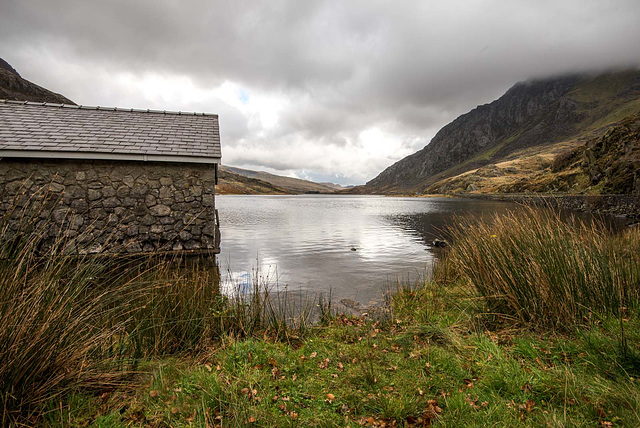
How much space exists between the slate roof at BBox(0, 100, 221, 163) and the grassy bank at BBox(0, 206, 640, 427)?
6.47m

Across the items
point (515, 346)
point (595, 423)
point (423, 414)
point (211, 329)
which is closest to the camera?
point (595, 423)

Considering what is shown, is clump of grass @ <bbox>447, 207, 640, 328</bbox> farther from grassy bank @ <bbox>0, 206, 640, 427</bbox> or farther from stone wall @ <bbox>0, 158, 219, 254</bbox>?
stone wall @ <bbox>0, 158, 219, 254</bbox>

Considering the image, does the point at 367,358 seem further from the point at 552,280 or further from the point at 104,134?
the point at 104,134

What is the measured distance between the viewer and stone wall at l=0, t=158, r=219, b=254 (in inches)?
347

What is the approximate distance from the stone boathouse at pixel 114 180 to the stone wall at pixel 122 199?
0.08 feet

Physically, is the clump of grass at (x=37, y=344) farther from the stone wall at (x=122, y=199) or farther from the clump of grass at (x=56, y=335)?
the stone wall at (x=122, y=199)

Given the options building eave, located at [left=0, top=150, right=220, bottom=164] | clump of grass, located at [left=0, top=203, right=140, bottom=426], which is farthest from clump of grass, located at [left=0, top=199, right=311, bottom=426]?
building eave, located at [left=0, top=150, right=220, bottom=164]

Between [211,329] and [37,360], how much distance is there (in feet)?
7.03

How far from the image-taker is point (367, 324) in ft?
17.0

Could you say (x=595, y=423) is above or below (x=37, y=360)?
below

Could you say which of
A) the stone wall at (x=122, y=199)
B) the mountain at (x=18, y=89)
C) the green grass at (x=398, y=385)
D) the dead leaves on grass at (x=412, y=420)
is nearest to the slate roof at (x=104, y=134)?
the stone wall at (x=122, y=199)

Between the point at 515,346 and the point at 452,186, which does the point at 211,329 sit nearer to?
the point at 515,346

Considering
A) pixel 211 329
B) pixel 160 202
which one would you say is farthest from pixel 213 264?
pixel 211 329

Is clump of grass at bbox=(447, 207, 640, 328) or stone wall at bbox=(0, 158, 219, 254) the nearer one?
clump of grass at bbox=(447, 207, 640, 328)
